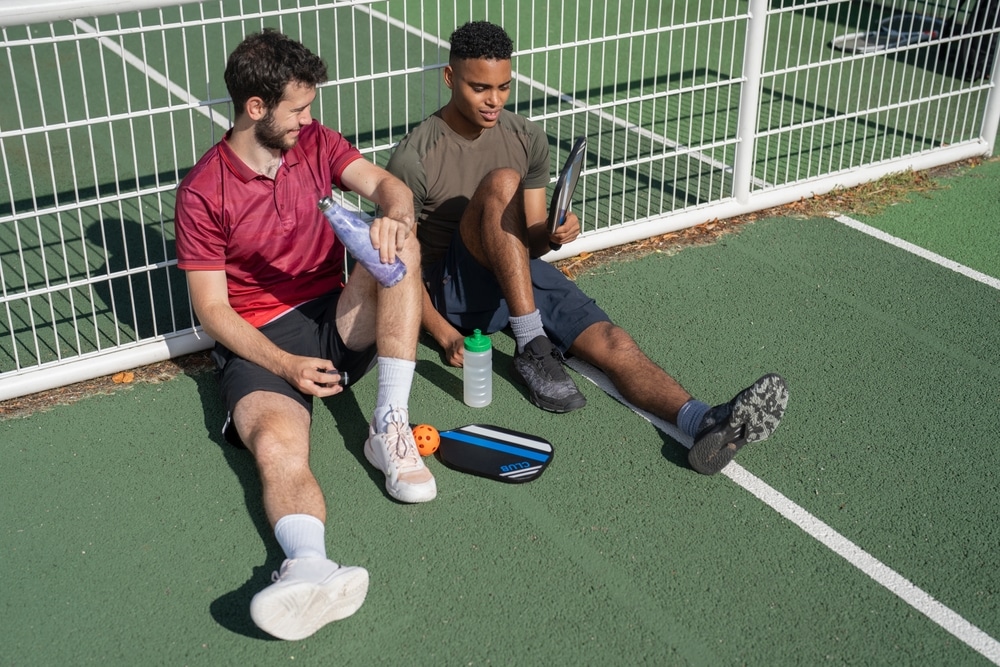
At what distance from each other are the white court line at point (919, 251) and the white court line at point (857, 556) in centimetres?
228

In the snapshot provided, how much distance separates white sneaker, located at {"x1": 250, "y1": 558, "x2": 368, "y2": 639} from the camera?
3250mm

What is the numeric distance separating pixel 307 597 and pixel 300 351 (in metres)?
1.36

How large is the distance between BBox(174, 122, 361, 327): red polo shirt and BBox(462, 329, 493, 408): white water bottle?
2.14 ft

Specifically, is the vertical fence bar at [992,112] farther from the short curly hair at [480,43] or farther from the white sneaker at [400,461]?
the white sneaker at [400,461]

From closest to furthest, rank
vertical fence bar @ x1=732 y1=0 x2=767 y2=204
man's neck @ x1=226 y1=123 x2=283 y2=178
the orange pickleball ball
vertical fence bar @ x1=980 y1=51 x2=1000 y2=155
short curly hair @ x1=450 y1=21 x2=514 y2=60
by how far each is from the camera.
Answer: man's neck @ x1=226 y1=123 x2=283 y2=178
the orange pickleball ball
short curly hair @ x1=450 y1=21 x2=514 y2=60
vertical fence bar @ x1=732 y1=0 x2=767 y2=204
vertical fence bar @ x1=980 y1=51 x2=1000 y2=155

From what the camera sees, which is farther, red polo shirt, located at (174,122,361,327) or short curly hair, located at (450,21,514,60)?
short curly hair, located at (450,21,514,60)

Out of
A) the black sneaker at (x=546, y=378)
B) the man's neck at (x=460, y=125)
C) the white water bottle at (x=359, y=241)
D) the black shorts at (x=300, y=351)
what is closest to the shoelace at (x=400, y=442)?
the black shorts at (x=300, y=351)

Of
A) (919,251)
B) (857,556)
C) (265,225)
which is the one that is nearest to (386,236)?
(265,225)

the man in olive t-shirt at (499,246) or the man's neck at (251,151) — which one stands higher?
the man's neck at (251,151)

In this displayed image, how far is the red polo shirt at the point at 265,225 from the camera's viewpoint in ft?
13.5

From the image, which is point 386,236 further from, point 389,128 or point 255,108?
point 389,128

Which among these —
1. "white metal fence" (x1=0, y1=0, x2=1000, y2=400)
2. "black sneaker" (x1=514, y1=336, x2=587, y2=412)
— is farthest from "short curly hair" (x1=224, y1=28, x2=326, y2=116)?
"black sneaker" (x1=514, y1=336, x2=587, y2=412)

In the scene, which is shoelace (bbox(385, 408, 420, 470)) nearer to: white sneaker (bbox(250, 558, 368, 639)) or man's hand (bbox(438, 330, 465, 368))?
white sneaker (bbox(250, 558, 368, 639))

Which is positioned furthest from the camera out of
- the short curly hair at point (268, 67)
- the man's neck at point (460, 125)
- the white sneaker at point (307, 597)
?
the man's neck at point (460, 125)
